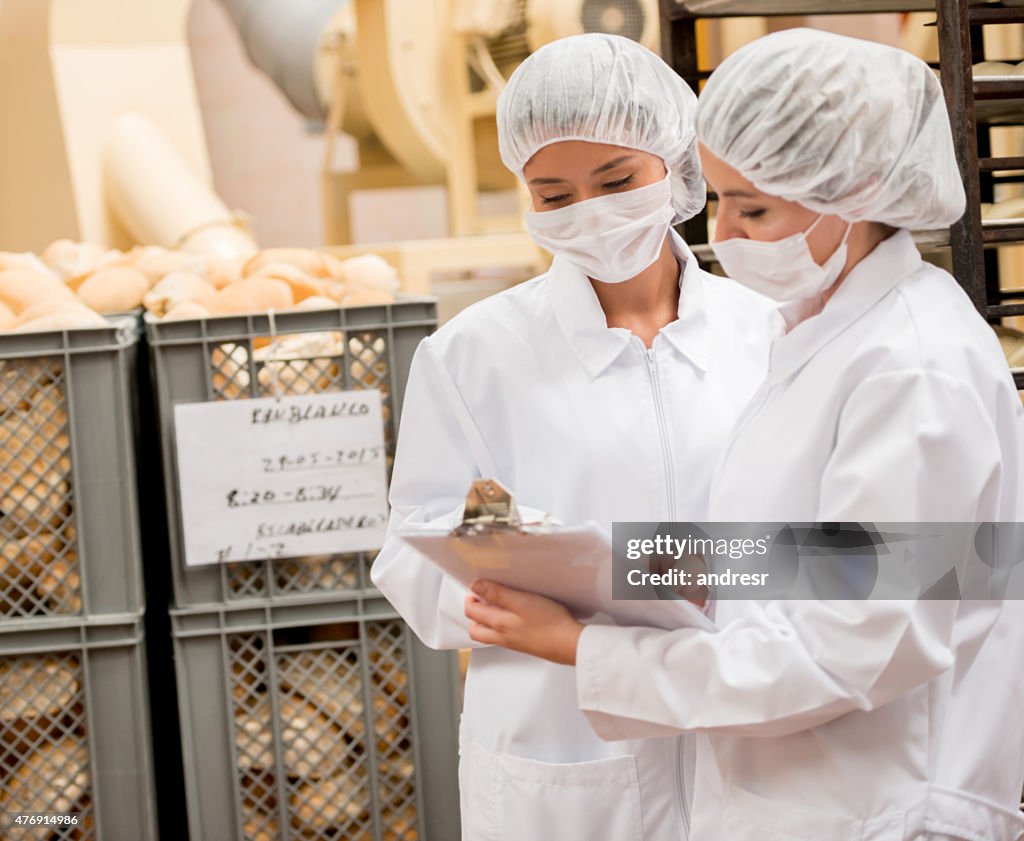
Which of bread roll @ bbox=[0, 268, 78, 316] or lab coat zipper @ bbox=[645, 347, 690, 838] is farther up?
bread roll @ bbox=[0, 268, 78, 316]

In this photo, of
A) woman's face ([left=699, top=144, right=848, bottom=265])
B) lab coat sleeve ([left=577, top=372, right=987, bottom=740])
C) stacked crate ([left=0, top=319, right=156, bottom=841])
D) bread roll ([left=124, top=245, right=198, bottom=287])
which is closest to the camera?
lab coat sleeve ([left=577, top=372, right=987, bottom=740])

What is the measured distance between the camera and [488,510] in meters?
0.97

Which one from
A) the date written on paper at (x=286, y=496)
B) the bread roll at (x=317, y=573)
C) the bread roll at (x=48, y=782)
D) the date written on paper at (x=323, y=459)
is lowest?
the bread roll at (x=48, y=782)

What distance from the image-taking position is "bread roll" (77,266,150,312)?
2117mm

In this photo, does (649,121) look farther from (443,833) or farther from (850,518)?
(443,833)

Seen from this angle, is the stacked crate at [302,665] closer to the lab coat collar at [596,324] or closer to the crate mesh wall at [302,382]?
the crate mesh wall at [302,382]

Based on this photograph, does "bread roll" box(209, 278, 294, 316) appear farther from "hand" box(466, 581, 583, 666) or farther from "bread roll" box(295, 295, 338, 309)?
"hand" box(466, 581, 583, 666)

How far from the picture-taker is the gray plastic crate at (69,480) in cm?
169

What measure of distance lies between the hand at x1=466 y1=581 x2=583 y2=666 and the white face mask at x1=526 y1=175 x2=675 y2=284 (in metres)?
0.41

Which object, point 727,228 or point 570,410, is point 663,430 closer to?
point 570,410

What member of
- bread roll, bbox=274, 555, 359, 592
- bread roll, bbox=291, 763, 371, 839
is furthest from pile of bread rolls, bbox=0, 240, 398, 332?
bread roll, bbox=291, 763, 371, 839

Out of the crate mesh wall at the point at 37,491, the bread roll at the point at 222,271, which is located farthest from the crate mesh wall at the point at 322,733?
the bread roll at the point at 222,271

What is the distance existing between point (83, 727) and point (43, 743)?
0.20 feet

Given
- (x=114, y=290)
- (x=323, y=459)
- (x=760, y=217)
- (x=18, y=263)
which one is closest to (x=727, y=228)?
(x=760, y=217)
